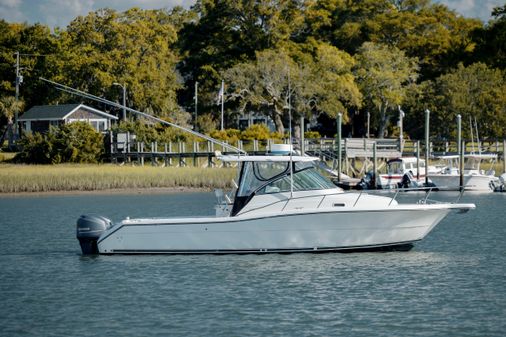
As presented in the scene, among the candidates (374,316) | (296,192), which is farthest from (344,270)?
(374,316)

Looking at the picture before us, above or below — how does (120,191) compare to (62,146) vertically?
below

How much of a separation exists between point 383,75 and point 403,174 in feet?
80.4

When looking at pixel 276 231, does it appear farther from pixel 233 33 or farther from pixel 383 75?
pixel 233 33

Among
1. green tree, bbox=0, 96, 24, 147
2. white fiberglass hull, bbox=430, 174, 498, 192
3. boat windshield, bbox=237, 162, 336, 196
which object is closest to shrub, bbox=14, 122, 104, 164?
green tree, bbox=0, 96, 24, 147

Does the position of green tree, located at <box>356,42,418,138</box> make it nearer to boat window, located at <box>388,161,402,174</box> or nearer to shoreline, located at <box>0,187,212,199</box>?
boat window, located at <box>388,161,402,174</box>

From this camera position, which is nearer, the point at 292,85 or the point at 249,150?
the point at 249,150

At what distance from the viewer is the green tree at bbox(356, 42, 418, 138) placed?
80.4 m

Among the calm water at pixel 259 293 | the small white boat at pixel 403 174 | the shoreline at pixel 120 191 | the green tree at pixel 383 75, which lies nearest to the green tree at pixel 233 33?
the green tree at pixel 383 75

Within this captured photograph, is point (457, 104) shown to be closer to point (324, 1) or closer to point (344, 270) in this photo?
point (324, 1)

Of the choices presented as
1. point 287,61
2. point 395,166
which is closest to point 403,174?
point 395,166

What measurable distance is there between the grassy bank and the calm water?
979 inches

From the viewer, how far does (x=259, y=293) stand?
22703mm

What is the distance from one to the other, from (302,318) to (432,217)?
278 inches

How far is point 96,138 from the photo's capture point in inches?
2808
